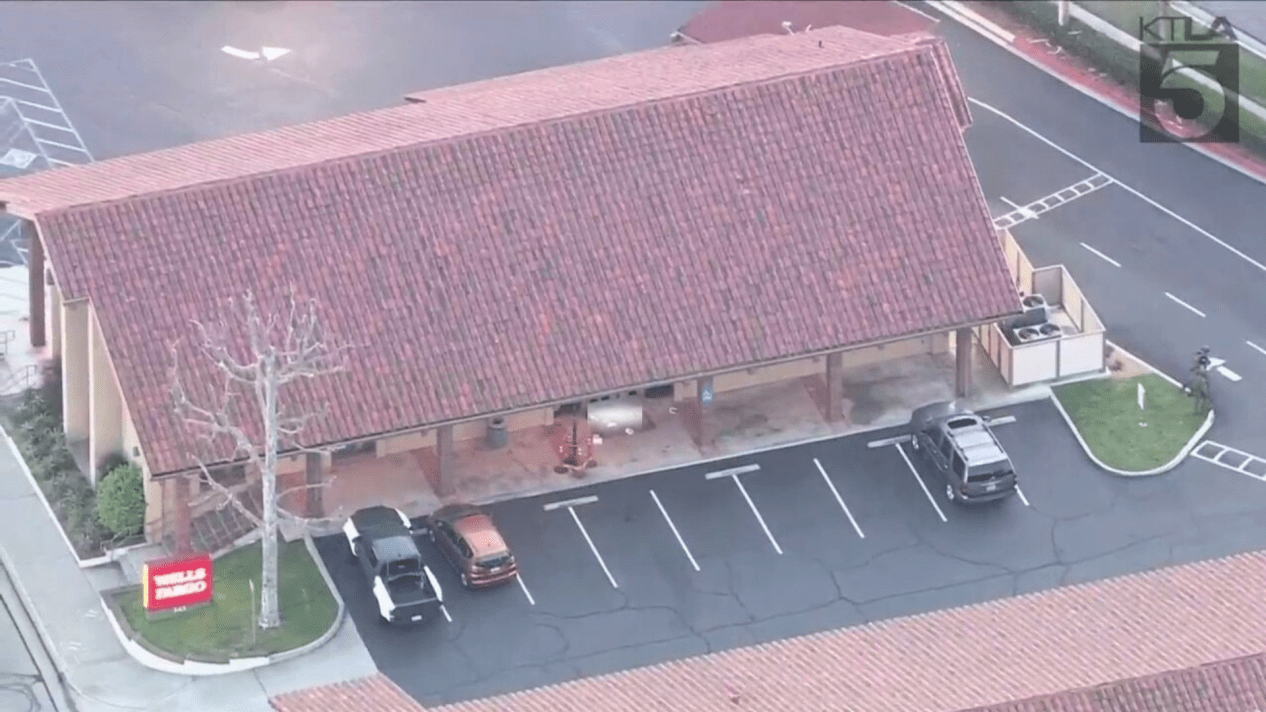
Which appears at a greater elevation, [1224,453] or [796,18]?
[796,18]

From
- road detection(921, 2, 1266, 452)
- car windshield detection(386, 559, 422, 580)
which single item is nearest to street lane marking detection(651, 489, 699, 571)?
car windshield detection(386, 559, 422, 580)

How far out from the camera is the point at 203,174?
9438 centimetres

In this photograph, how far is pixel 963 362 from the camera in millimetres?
96125

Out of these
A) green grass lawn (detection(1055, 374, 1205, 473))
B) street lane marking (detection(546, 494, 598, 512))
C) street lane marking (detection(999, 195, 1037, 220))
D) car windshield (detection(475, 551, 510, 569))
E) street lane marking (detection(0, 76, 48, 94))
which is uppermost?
street lane marking (detection(0, 76, 48, 94))

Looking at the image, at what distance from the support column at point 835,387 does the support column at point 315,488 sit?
14.6 metres

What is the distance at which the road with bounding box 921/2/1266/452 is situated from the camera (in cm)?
9988

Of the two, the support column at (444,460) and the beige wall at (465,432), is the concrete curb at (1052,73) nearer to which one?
the beige wall at (465,432)

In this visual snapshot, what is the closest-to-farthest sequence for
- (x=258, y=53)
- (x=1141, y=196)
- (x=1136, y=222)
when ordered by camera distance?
(x=1136, y=222), (x=1141, y=196), (x=258, y=53)

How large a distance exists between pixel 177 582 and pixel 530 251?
13.6m

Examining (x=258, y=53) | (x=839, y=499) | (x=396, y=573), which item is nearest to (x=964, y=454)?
(x=839, y=499)

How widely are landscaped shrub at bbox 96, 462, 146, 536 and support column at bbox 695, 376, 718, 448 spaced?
15691mm

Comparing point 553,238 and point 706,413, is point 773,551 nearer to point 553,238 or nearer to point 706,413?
point 706,413

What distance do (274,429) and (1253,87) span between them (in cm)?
4141

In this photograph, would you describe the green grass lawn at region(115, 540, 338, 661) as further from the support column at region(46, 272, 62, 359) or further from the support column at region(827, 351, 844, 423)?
the support column at region(827, 351, 844, 423)
